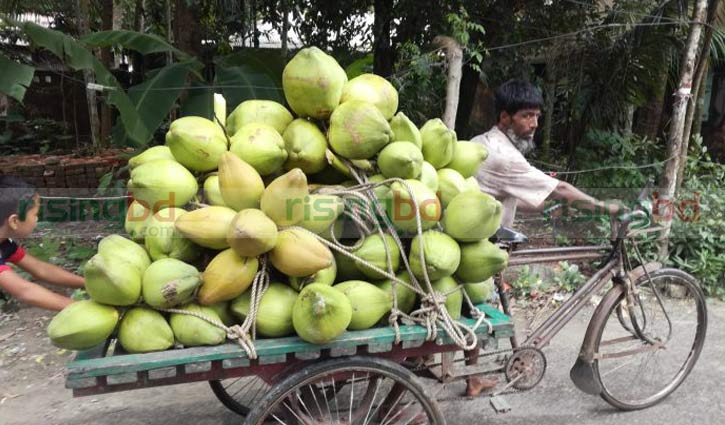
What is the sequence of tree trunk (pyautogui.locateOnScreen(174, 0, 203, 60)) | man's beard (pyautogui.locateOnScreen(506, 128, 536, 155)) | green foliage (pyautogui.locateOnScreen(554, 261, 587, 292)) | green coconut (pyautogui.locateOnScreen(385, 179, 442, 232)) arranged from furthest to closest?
1. tree trunk (pyautogui.locateOnScreen(174, 0, 203, 60))
2. green foliage (pyautogui.locateOnScreen(554, 261, 587, 292))
3. man's beard (pyautogui.locateOnScreen(506, 128, 536, 155))
4. green coconut (pyautogui.locateOnScreen(385, 179, 442, 232))

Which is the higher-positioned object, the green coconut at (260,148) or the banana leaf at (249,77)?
the banana leaf at (249,77)

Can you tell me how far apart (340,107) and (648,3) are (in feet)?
16.6

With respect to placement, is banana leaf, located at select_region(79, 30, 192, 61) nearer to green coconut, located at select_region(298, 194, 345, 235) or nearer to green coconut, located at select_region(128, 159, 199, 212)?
green coconut, located at select_region(128, 159, 199, 212)

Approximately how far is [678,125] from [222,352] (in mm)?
4083

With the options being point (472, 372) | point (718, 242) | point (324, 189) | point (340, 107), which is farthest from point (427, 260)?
point (718, 242)

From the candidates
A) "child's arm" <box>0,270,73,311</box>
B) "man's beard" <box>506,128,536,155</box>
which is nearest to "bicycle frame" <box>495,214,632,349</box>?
"man's beard" <box>506,128,536,155</box>

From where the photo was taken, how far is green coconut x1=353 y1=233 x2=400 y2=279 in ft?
6.23

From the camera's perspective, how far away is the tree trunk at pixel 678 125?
4.18 m

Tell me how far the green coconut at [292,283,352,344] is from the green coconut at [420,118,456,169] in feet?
2.39

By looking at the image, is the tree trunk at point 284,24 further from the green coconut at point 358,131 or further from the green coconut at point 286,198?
the green coconut at point 286,198

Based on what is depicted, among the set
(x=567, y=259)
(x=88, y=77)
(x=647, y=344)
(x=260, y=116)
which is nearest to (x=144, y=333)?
(x=260, y=116)

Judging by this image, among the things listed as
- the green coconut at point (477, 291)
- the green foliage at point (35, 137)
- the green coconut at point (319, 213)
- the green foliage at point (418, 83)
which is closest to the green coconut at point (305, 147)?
the green coconut at point (319, 213)

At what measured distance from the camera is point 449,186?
2121mm

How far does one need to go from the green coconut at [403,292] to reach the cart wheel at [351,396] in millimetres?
208
